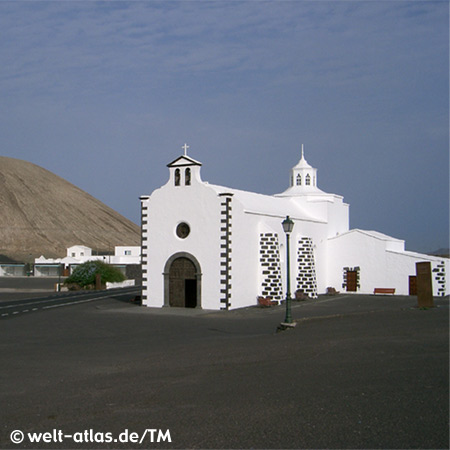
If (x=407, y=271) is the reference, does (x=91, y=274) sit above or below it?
below

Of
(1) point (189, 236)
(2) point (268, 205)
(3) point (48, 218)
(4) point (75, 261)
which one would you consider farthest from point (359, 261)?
(3) point (48, 218)

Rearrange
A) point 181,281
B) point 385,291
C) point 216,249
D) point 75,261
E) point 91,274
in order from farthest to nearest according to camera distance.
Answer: point 75,261 < point 91,274 < point 385,291 < point 181,281 < point 216,249

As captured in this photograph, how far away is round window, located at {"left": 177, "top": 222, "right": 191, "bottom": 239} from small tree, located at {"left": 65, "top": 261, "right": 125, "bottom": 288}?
1948 centimetres

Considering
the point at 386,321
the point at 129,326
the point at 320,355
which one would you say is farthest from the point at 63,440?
the point at 129,326

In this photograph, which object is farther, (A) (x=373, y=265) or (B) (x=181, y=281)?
(A) (x=373, y=265)

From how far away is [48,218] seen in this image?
455ft

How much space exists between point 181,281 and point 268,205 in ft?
23.9

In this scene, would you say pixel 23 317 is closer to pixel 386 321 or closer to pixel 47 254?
pixel 386 321

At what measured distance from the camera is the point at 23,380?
11.4 meters

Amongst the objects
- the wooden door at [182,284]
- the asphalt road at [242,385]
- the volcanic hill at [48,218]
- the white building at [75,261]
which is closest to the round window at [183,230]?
the wooden door at [182,284]

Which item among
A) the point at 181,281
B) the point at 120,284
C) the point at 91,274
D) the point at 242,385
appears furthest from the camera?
the point at 120,284

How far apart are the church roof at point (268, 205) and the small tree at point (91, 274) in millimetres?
16531

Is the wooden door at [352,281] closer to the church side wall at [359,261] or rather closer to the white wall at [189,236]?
the church side wall at [359,261]

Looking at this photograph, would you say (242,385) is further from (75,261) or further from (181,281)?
(75,261)
